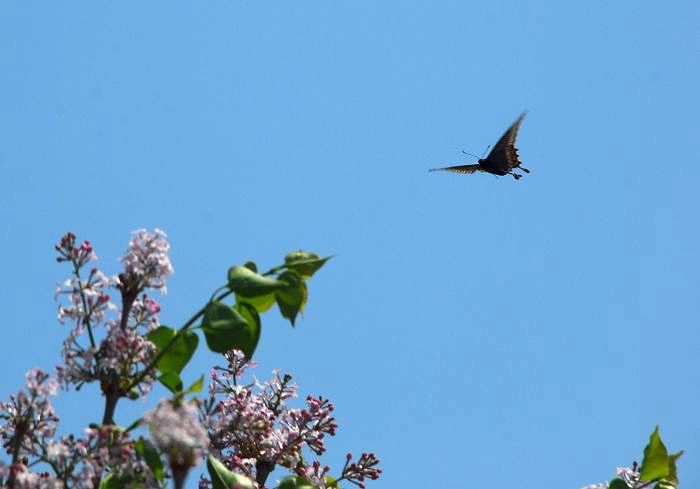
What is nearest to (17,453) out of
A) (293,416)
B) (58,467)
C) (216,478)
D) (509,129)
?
(58,467)

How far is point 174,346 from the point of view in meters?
4.97

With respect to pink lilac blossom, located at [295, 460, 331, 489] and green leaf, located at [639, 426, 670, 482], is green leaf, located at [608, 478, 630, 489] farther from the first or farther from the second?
pink lilac blossom, located at [295, 460, 331, 489]

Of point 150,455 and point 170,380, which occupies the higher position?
point 170,380

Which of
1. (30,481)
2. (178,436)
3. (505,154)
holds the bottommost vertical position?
(178,436)

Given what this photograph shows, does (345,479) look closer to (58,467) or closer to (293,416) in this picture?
(293,416)

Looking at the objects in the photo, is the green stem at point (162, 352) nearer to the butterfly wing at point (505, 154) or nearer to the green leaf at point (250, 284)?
the green leaf at point (250, 284)

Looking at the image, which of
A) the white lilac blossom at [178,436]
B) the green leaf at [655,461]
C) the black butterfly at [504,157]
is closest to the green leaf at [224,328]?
the white lilac blossom at [178,436]

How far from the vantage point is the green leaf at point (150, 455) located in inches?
182

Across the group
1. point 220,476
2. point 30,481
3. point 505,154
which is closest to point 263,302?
point 220,476

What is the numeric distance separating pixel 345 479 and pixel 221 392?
3.25 feet

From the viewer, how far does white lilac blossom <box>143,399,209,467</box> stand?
10.7 ft

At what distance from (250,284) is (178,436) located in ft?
5.86

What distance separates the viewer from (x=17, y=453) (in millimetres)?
4609

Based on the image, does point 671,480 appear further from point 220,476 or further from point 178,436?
point 178,436
